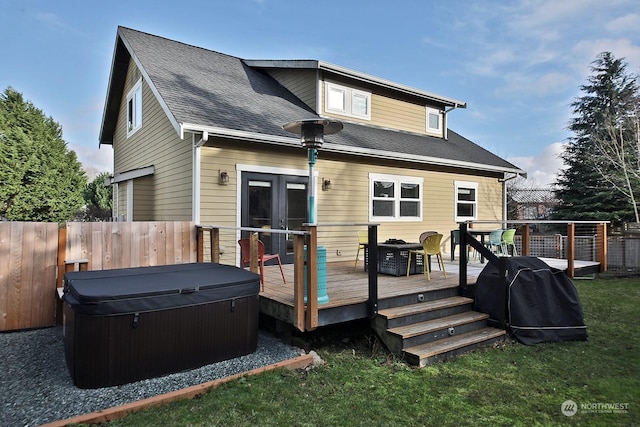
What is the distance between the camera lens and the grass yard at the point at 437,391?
271 centimetres

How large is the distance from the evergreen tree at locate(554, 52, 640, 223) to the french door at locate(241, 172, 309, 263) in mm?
11833

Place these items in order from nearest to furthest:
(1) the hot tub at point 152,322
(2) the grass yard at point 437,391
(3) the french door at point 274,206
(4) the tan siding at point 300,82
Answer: (2) the grass yard at point 437,391, (1) the hot tub at point 152,322, (3) the french door at point 274,206, (4) the tan siding at point 300,82

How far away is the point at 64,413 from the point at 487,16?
40.7 ft

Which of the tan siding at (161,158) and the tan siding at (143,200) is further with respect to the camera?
the tan siding at (143,200)

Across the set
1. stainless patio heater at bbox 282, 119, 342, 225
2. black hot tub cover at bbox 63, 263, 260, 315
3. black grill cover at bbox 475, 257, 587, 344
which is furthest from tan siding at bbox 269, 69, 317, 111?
black grill cover at bbox 475, 257, 587, 344

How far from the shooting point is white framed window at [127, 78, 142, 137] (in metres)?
→ 8.99

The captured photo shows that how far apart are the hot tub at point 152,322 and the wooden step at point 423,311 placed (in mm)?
1450

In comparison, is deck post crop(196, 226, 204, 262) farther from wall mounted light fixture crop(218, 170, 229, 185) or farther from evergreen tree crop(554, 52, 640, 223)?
evergreen tree crop(554, 52, 640, 223)

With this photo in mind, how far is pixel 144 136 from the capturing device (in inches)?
347

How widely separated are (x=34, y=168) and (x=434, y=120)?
13.5m

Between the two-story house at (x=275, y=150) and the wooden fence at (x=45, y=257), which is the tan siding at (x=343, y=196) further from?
the wooden fence at (x=45, y=257)

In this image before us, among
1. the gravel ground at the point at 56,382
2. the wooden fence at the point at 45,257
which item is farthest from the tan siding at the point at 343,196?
the gravel ground at the point at 56,382

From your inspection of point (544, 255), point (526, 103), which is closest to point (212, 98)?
point (544, 255)

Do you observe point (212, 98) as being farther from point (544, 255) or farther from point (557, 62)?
point (557, 62)
